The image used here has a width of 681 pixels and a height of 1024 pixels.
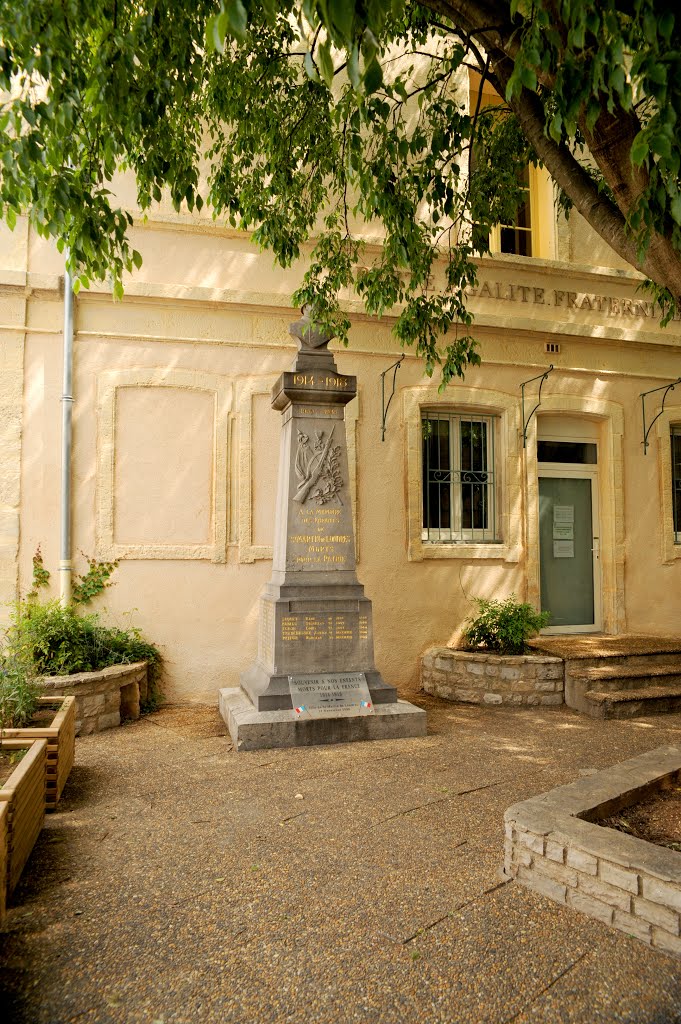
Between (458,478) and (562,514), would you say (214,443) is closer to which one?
(458,478)

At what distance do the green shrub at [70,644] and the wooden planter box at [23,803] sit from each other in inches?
76.5

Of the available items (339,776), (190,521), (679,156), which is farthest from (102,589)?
(679,156)

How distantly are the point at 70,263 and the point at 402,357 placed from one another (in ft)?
14.1

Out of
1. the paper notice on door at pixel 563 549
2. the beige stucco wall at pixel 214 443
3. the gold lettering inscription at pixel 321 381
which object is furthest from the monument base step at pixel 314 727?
the paper notice on door at pixel 563 549

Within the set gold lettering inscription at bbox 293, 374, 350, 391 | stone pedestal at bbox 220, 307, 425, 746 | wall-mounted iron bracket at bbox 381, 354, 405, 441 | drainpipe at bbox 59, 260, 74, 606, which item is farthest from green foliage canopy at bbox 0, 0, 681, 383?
drainpipe at bbox 59, 260, 74, 606

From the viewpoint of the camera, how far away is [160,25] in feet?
11.3

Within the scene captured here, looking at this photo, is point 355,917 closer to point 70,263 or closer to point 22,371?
point 70,263

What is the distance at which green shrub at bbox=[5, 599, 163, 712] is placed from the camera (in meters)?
5.67

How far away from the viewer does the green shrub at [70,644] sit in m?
5.67

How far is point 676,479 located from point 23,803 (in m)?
8.31

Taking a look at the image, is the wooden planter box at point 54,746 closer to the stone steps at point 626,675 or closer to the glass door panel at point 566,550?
the stone steps at point 626,675

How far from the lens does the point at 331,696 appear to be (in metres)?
5.32

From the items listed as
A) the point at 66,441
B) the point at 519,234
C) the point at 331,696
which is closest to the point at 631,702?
the point at 331,696

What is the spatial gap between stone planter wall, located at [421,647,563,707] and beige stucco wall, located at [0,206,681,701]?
63cm
